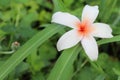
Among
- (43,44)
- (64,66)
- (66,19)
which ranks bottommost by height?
(43,44)

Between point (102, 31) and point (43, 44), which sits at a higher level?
point (102, 31)

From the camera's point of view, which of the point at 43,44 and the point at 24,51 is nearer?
the point at 24,51

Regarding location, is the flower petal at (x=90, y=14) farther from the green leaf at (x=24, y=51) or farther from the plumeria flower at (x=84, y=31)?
the green leaf at (x=24, y=51)

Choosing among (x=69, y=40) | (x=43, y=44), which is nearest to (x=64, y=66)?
(x=69, y=40)

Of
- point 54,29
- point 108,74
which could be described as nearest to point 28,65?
point 54,29

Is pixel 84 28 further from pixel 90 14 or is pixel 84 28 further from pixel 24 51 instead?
pixel 24 51

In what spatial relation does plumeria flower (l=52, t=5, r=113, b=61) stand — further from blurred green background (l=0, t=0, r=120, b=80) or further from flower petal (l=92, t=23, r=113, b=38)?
blurred green background (l=0, t=0, r=120, b=80)

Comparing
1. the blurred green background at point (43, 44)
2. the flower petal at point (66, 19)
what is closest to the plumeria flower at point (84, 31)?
the flower petal at point (66, 19)
